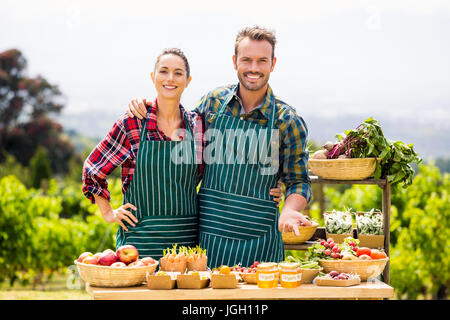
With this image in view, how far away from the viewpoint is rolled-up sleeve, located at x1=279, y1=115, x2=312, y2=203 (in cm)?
325

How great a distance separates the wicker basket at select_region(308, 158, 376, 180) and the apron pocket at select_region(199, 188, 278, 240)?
4.28ft

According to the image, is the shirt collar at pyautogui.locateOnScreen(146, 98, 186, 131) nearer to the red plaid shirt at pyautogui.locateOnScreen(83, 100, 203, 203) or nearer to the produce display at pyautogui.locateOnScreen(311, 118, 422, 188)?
the red plaid shirt at pyautogui.locateOnScreen(83, 100, 203, 203)

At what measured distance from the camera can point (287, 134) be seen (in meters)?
3.28

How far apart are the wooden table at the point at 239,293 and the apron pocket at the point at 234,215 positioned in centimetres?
63

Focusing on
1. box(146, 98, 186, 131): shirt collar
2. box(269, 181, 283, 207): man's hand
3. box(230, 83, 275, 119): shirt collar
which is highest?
box(230, 83, 275, 119): shirt collar

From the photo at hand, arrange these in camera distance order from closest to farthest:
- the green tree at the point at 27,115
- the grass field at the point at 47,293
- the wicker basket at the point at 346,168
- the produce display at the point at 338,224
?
the wicker basket at the point at 346,168 < the produce display at the point at 338,224 < the grass field at the point at 47,293 < the green tree at the point at 27,115

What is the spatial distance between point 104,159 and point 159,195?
0.38 meters

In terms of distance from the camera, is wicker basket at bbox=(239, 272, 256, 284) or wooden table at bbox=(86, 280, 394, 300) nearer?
wooden table at bbox=(86, 280, 394, 300)

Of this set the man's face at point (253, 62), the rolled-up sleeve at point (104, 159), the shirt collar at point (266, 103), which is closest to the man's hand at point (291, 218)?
the shirt collar at point (266, 103)

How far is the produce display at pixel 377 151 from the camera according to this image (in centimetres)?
440

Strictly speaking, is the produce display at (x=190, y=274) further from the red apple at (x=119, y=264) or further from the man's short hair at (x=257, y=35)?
the man's short hair at (x=257, y=35)

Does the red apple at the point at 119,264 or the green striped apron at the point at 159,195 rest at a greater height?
the green striped apron at the point at 159,195

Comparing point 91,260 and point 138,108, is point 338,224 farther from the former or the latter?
point 91,260

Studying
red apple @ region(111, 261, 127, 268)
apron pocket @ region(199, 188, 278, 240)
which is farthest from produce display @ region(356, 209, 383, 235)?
red apple @ region(111, 261, 127, 268)
